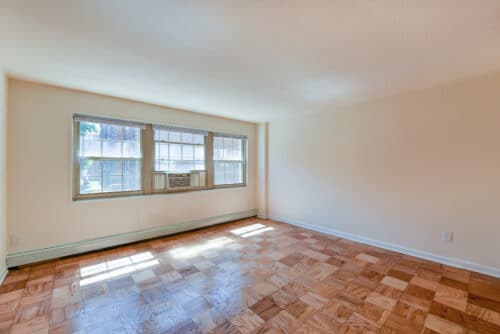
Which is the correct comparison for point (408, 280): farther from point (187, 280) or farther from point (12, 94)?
point (12, 94)

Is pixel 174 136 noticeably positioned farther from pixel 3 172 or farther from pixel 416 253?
pixel 416 253

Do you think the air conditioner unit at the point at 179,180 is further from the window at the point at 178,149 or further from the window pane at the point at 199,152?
the window pane at the point at 199,152

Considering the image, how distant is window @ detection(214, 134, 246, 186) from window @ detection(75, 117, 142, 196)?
1.55m

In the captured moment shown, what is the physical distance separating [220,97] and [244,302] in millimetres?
2702

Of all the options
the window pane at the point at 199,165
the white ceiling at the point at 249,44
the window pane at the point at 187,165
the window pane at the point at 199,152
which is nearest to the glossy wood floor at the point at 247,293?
the window pane at the point at 187,165

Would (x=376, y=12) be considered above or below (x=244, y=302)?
above

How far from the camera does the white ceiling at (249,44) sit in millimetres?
1549

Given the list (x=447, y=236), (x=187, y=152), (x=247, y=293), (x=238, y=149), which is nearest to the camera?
(x=247, y=293)

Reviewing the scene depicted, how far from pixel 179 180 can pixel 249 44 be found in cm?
287

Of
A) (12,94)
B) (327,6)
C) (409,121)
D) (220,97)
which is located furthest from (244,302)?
(12,94)

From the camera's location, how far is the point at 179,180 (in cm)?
419

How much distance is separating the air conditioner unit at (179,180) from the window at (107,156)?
30 centimetres

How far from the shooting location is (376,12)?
1582mm

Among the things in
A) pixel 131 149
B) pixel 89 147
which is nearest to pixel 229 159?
pixel 131 149
